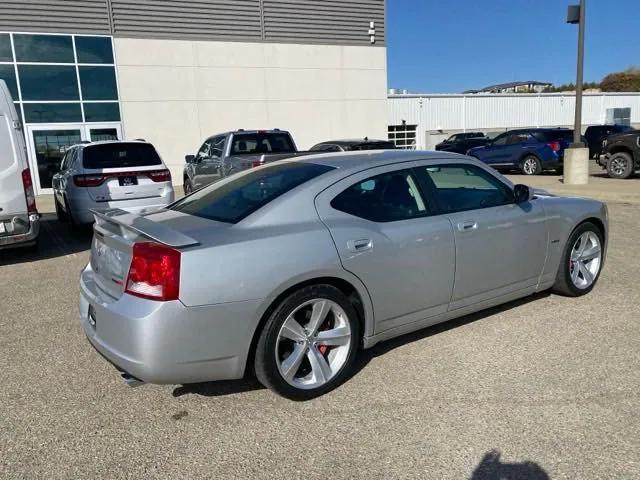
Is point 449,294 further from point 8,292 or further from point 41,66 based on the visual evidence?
point 41,66

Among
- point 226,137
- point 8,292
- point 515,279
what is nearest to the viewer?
point 515,279

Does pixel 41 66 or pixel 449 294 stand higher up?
pixel 41 66

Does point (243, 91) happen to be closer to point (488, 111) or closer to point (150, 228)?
point (150, 228)

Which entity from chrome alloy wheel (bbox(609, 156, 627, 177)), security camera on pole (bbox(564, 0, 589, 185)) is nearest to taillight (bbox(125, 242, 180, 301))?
security camera on pole (bbox(564, 0, 589, 185))

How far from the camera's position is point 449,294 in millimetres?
3762

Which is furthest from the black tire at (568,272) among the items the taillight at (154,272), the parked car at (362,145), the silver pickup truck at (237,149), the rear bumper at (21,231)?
the parked car at (362,145)

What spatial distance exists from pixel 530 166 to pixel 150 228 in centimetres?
1715

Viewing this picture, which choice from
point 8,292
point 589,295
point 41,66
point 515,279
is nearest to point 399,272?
point 515,279

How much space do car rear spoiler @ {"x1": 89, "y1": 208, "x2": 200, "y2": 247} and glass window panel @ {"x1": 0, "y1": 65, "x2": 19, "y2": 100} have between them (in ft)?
52.2

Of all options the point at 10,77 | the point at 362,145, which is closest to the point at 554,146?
the point at 362,145

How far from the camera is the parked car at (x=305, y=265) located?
9.10ft

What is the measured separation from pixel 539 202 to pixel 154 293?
3332 mm

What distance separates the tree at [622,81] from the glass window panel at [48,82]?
225 feet

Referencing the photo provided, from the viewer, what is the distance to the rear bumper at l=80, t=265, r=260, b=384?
2.71m
